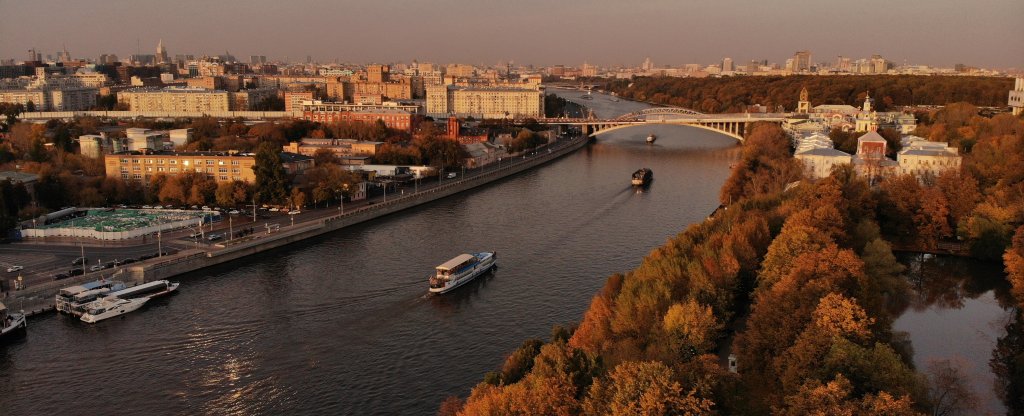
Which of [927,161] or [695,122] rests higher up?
[695,122]

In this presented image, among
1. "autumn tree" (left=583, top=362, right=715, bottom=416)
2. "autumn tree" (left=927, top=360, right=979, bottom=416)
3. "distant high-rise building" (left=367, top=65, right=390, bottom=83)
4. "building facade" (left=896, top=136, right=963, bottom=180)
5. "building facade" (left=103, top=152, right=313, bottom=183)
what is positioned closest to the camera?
"autumn tree" (left=583, top=362, right=715, bottom=416)

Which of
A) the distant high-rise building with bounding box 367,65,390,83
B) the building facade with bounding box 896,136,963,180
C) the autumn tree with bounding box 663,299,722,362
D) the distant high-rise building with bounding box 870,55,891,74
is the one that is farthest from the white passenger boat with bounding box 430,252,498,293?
the distant high-rise building with bounding box 870,55,891,74

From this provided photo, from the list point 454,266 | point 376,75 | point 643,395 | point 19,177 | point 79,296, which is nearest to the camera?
point 643,395

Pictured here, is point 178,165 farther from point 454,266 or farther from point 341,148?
point 454,266

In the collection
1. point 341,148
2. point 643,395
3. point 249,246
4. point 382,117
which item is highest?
point 382,117

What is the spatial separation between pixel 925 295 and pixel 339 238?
7117 mm

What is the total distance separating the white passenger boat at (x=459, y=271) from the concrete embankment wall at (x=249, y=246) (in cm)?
257

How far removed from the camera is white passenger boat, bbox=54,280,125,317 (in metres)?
7.61

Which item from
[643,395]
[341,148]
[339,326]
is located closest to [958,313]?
[643,395]

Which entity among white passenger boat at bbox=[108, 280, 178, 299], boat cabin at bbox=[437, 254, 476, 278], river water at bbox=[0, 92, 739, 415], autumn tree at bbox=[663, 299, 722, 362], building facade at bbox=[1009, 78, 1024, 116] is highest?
building facade at bbox=[1009, 78, 1024, 116]

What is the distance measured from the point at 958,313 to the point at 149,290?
792cm

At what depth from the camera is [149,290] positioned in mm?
8180

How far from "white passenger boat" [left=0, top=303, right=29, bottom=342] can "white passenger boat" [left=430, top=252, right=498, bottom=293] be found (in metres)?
3.66

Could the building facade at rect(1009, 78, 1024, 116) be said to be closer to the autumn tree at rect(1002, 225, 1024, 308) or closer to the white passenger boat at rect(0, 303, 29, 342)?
the autumn tree at rect(1002, 225, 1024, 308)
